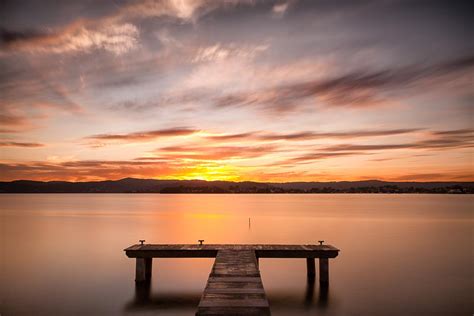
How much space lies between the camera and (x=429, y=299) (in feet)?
53.9

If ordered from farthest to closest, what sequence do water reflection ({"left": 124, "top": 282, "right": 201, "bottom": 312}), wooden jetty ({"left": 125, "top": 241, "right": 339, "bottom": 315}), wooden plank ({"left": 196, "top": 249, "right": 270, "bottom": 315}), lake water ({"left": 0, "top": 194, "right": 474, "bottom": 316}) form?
lake water ({"left": 0, "top": 194, "right": 474, "bottom": 316})
water reflection ({"left": 124, "top": 282, "right": 201, "bottom": 312})
wooden jetty ({"left": 125, "top": 241, "right": 339, "bottom": 315})
wooden plank ({"left": 196, "top": 249, "right": 270, "bottom": 315})

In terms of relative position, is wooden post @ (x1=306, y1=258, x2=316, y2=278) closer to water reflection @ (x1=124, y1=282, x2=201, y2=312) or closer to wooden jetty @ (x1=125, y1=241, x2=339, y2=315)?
wooden jetty @ (x1=125, y1=241, x2=339, y2=315)

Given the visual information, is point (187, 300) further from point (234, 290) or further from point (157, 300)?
point (234, 290)

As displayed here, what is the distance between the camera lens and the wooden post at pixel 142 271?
17828mm

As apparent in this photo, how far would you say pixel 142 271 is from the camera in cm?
1803

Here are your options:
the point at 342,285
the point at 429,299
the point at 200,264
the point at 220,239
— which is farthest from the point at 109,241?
the point at 429,299

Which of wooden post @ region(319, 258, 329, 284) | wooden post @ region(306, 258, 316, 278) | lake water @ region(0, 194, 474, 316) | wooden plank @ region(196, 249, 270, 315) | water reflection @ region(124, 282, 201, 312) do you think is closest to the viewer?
wooden plank @ region(196, 249, 270, 315)

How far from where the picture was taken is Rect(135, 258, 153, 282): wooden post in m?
17.8

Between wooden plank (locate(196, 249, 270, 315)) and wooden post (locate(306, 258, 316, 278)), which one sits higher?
wooden plank (locate(196, 249, 270, 315))

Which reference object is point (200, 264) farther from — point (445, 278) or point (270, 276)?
point (445, 278)

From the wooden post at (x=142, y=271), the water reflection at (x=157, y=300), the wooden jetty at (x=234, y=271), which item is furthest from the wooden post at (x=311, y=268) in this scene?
the wooden post at (x=142, y=271)

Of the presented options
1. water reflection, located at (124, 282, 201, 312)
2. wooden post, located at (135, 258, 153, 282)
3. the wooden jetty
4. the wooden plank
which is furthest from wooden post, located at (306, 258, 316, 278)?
wooden post, located at (135, 258, 153, 282)

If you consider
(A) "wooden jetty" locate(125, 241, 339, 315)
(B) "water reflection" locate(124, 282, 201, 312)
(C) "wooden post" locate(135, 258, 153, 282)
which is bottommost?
(B) "water reflection" locate(124, 282, 201, 312)

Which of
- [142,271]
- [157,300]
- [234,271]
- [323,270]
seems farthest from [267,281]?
[234,271]
